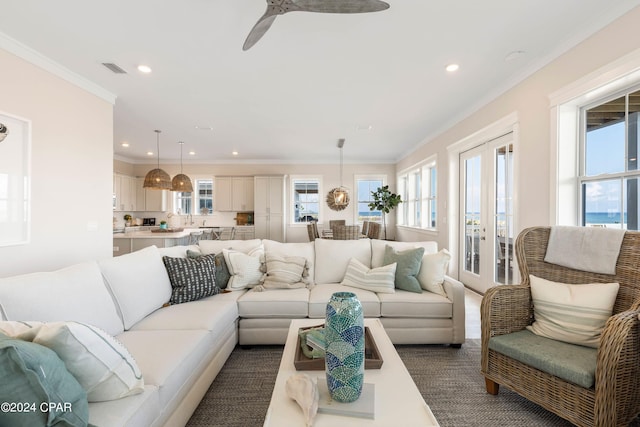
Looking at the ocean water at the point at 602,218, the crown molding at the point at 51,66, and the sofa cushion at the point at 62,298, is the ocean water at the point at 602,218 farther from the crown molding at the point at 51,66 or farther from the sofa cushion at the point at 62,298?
the crown molding at the point at 51,66

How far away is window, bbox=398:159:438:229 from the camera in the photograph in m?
5.85

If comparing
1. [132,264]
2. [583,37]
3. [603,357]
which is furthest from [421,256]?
[132,264]

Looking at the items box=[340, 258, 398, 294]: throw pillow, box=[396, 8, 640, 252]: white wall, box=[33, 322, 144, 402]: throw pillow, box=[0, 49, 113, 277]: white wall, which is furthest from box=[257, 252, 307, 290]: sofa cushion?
box=[396, 8, 640, 252]: white wall

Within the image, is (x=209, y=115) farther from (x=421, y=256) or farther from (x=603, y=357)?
(x=603, y=357)

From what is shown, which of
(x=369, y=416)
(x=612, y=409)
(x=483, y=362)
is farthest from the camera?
(x=483, y=362)

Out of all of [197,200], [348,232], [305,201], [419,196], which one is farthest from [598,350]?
[197,200]

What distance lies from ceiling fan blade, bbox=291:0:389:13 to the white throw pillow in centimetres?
220

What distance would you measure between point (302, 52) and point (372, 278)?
2.23 metres

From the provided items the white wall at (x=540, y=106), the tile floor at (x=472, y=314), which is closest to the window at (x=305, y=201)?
the tile floor at (x=472, y=314)

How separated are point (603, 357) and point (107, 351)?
226cm

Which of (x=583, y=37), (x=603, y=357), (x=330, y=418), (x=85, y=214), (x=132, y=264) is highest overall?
(x=583, y=37)

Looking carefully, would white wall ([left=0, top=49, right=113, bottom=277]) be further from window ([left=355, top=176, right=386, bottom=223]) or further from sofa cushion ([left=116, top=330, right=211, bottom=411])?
window ([left=355, top=176, right=386, bottom=223])

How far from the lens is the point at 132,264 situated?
219 cm

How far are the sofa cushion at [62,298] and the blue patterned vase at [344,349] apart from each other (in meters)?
1.40
